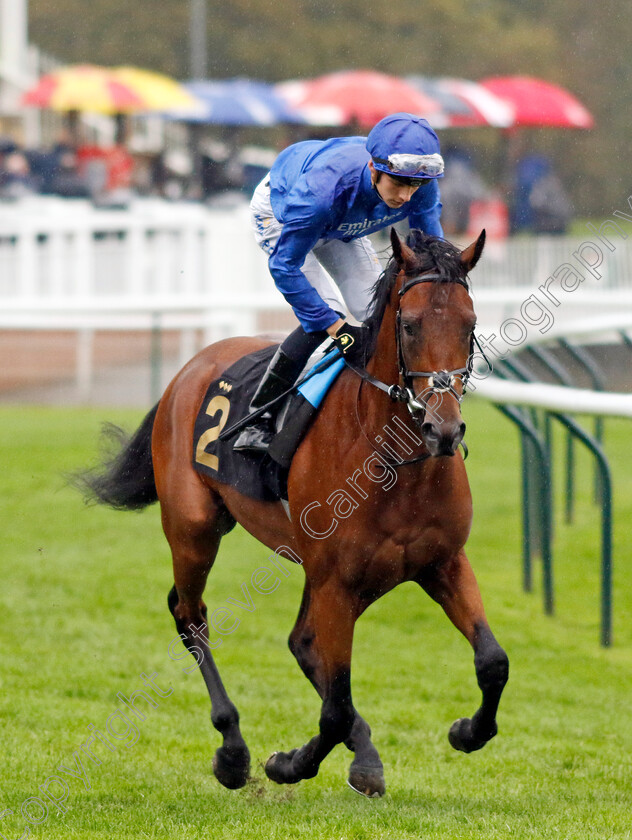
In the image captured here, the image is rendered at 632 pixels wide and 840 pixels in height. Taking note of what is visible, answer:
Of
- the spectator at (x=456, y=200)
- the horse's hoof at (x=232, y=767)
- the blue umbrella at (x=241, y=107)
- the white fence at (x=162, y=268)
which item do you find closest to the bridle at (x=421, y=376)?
the horse's hoof at (x=232, y=767)

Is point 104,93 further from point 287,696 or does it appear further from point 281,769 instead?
point 281,769

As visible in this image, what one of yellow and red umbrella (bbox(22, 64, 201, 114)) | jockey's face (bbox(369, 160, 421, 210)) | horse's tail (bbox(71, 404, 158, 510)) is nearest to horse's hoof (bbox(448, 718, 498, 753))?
jockey's face (bbox(369, 160, 421, 210))

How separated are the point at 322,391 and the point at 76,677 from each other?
7.19ft

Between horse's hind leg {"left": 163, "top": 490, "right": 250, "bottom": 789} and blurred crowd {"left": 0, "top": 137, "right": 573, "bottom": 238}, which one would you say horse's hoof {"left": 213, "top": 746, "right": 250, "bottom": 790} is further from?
blurred crowd {"left": 0, "top": 137, "right": 573, "bottom": 238}

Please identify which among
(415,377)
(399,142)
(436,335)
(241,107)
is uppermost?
(399,142)

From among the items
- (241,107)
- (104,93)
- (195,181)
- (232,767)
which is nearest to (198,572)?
(232,767)

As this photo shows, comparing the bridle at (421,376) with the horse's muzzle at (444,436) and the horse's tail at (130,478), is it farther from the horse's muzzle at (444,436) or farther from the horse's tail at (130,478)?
the horse's tail at (130,478)

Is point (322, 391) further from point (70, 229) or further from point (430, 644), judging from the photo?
point (70, 229)

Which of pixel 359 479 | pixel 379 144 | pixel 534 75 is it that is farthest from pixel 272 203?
pixel 534 75

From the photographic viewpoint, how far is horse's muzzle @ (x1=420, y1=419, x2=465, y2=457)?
10.7 feet

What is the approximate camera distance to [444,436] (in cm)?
325

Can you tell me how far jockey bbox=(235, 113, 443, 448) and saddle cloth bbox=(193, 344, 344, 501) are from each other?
94 millimetres

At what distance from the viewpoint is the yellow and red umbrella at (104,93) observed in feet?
59.7

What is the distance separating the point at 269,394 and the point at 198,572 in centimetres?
88
